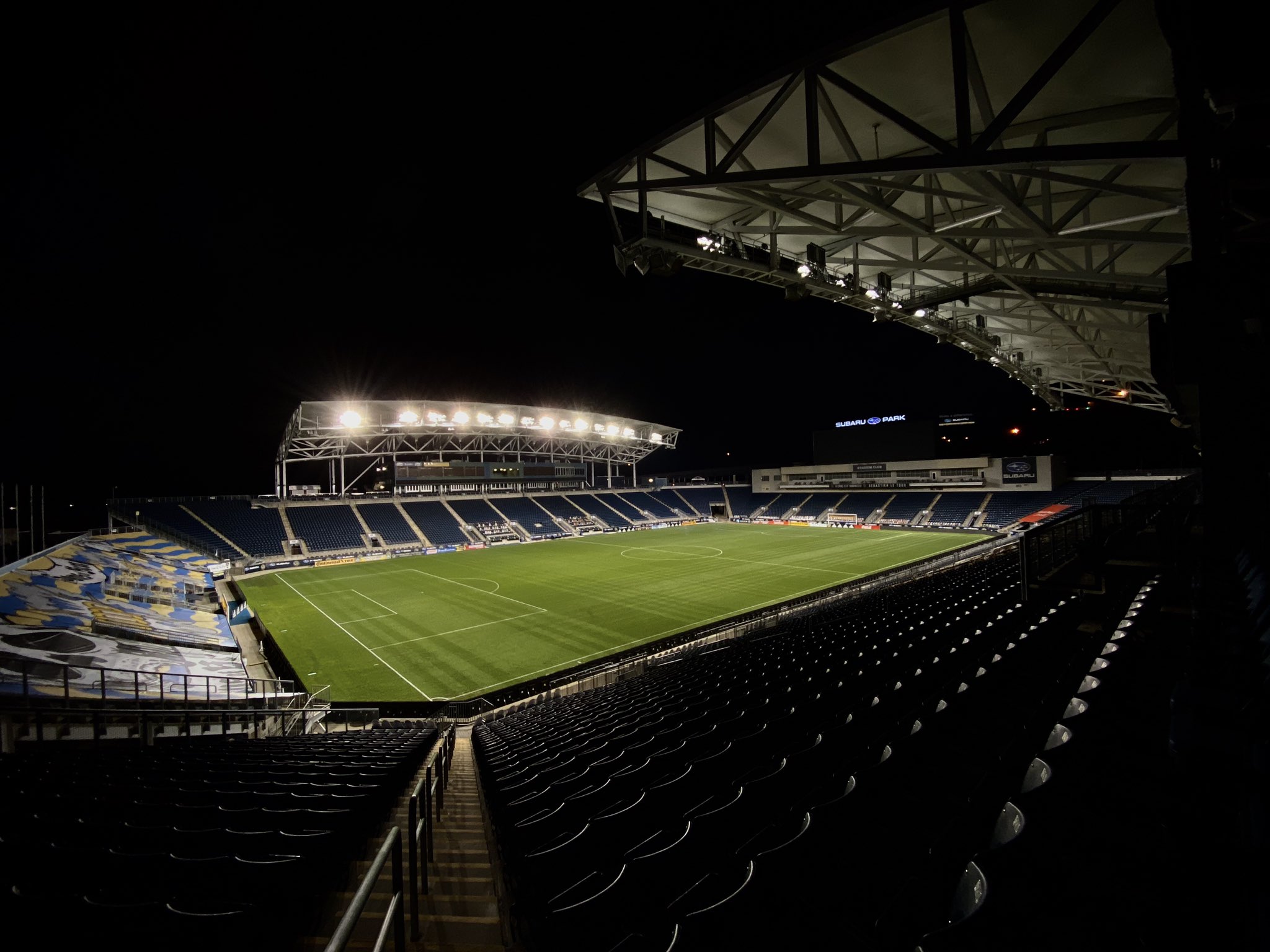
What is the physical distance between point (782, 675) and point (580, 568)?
26059mm

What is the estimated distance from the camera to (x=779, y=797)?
271 centimetres

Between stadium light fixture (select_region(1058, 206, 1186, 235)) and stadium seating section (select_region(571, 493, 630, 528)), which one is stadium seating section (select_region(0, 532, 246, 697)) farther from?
stadium seating section (select_region(571, 493, 630, 528))

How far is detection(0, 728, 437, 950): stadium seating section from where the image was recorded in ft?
6.09

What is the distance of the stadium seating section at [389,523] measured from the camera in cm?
4256

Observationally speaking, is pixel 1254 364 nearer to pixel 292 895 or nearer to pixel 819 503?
pixel 292 895

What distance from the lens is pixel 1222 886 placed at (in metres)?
1.15

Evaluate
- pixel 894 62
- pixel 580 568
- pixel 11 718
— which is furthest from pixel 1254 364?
pixel 580 568

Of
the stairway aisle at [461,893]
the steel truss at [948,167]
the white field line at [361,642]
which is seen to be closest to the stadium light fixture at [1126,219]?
the steel truss at [948,167]

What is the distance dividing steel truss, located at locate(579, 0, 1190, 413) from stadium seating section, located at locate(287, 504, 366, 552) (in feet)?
125

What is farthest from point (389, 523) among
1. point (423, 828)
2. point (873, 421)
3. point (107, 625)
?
point (873, 421)

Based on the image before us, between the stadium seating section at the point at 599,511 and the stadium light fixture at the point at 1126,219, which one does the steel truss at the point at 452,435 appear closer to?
the stadium seating section at the point at 599,511

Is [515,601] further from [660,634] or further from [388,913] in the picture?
[388,913]

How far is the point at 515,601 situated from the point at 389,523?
25074 millimetres

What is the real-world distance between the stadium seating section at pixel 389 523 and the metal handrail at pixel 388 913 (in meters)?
43.0
